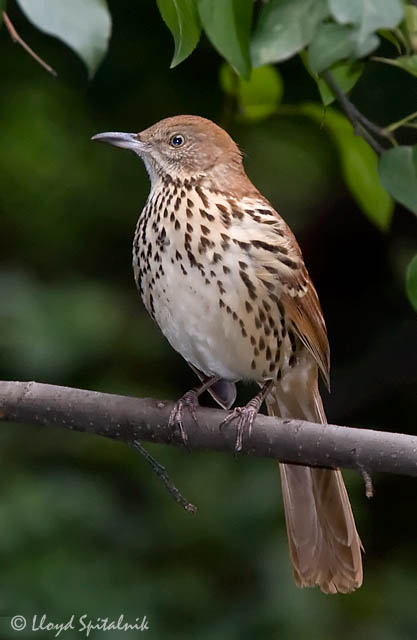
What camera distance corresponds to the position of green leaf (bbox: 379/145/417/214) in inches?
77.9

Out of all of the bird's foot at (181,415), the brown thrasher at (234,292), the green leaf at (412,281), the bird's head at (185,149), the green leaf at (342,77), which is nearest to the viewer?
the green leaf at (412,281)

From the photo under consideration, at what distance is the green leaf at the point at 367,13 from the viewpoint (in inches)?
61.5

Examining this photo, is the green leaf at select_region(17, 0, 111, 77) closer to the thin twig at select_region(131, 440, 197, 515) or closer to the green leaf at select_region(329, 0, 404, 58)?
the green leaf at select_region(329, 0, 404, 58)

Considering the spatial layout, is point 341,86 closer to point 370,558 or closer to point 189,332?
point 189,332

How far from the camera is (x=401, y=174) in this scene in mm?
1989

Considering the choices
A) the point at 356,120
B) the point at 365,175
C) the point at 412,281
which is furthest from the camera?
the point at 365,175

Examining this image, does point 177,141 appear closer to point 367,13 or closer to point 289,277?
point 289,277

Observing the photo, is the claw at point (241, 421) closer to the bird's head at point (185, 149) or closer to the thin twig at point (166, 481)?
the thin twig at point (166, 481)

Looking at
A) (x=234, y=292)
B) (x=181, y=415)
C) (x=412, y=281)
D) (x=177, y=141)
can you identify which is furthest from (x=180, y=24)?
(x=177, y=141)

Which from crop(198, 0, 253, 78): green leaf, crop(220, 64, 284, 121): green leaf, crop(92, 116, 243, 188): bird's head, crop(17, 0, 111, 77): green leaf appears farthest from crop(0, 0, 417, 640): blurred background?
crop(17, 0, 111, 77): green leaf

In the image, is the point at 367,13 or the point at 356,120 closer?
the point at 367,13

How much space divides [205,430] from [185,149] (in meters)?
1.07

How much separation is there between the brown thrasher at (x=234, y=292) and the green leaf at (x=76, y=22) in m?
1.58

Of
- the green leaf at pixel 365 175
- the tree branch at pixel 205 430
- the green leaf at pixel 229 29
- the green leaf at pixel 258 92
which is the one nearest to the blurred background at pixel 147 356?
the green leaf at pixel 258 92
